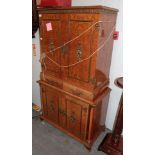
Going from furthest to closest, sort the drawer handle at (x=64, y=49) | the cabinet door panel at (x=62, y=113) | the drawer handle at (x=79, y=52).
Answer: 1. the cabinet door panel at (x=62, y=113)
2. the drawer handle at (x=64, y=49)
3. the drawer handle at (x=79, y=52)

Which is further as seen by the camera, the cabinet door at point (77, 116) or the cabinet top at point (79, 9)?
the cabinet door at point (77, 116)

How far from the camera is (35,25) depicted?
2.25m

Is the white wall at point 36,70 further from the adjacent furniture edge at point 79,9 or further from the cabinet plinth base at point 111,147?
the cabinet plinth base at point 111,147

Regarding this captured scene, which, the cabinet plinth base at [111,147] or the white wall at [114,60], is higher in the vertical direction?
the white wall at [114,60]

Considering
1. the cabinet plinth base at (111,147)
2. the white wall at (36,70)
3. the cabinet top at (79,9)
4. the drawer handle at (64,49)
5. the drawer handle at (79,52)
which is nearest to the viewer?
the cabinet top at (79,9)

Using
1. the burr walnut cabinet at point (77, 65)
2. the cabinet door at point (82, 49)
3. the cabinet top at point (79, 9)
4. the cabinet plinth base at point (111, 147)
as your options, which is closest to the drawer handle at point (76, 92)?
the burr walnut cabinet at point (77, 65)

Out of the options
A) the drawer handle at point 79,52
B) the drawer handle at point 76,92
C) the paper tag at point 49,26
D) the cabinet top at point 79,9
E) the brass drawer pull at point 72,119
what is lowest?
the brass drawer pull at point 72,119

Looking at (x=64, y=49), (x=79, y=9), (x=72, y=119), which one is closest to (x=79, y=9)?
(x=79, y=9)

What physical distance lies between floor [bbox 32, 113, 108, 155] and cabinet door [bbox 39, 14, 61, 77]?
3.16 ft

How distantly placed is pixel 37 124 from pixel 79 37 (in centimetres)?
169

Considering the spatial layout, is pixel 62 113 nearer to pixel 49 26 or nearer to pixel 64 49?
pixel 64 49

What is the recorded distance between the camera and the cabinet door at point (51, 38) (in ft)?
5.94

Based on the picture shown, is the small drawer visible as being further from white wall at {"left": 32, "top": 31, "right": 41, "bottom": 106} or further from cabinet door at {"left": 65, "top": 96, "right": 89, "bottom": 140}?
white wall at {"left": 32, "top": 31, "right": 41, "bottom": 106}
